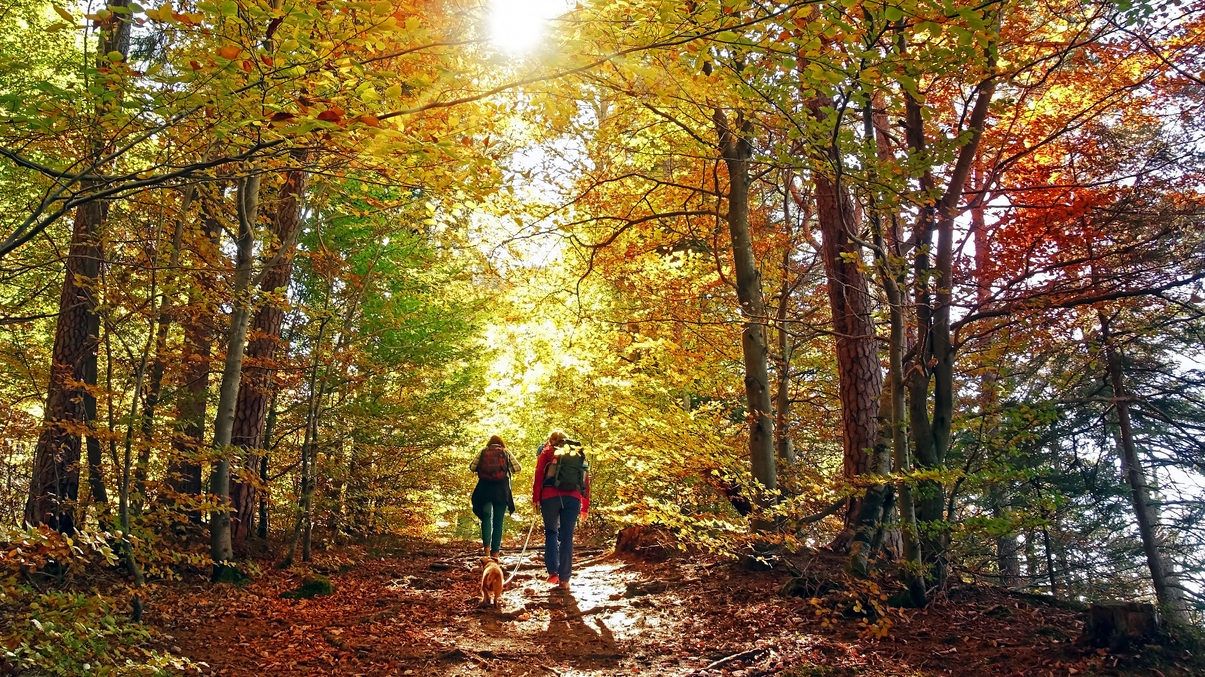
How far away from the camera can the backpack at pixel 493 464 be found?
29.3ft

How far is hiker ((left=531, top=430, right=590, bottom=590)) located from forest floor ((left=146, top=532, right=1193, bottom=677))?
0.62m

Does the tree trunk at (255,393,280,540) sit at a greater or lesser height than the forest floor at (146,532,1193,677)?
greater

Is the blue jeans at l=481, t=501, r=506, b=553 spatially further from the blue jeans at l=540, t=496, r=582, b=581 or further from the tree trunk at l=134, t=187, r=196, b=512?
the tree trunk at l=134, t=187, r=196, b=512

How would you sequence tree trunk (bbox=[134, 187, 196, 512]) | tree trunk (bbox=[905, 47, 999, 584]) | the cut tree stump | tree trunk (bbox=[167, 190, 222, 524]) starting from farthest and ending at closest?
tree trunk (bbox=[167, 190, 222, 524]) < tree trunk (bbox=[134, 187, 196, 512]) < tree trunk (bbox=[905, 47, 999, 584]) < the cut tree stump

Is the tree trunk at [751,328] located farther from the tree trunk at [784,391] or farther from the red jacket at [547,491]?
the red jacket at [547,491]

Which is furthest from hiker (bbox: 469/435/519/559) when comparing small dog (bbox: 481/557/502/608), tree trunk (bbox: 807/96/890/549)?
tree trunk (bbox: 807/96/890/549)

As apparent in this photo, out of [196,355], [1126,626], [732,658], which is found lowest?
[732,658]

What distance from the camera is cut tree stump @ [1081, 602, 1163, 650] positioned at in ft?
13.9

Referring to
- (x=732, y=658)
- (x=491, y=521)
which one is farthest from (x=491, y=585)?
(x=732, y=658)

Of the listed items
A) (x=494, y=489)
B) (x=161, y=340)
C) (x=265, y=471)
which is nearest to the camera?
(x=161, y=340)

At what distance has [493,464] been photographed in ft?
29.3

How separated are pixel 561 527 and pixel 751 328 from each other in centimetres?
324

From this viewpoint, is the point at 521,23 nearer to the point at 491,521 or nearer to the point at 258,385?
the point at 491,521

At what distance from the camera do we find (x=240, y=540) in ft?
30.0
